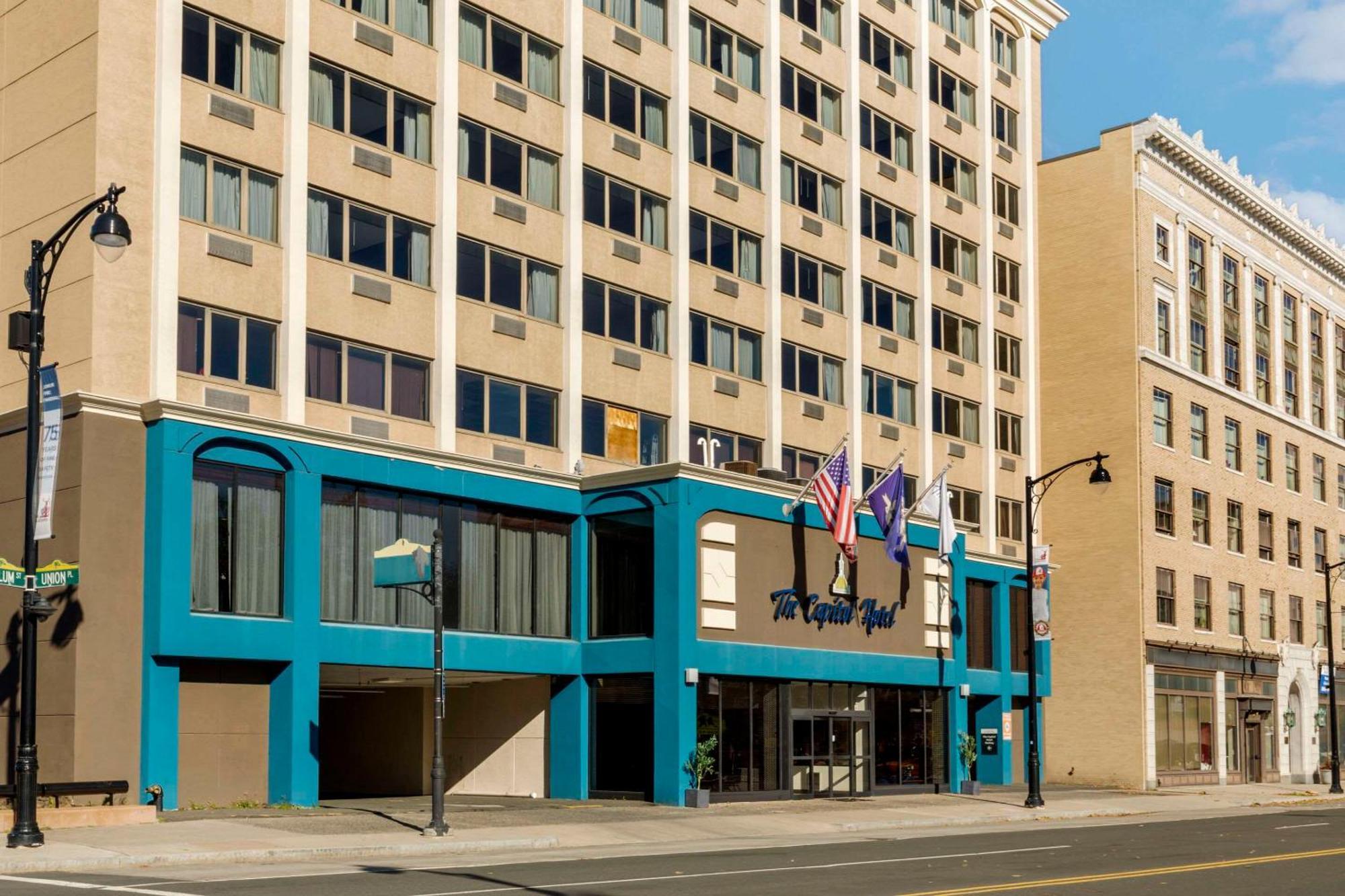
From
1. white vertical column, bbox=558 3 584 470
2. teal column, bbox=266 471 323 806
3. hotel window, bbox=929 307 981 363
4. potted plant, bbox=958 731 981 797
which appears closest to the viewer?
teal column, bbox=266 471 323 806

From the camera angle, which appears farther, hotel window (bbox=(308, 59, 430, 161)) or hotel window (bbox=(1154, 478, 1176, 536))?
hotel window (bbox=(1154, 478, 1176, 536))

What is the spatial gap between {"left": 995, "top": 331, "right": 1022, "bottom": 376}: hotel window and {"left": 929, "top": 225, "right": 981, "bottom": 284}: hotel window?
104 inches

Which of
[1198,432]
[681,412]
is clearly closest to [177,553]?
[681,412]

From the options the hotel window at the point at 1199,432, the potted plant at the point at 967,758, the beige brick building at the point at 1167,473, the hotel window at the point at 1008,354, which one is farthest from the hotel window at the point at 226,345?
the hotel window at the point at 1199,432

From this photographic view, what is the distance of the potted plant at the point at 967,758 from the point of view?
47.2 m

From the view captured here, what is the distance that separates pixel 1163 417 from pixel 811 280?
19922 millimetres

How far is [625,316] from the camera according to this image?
141ft

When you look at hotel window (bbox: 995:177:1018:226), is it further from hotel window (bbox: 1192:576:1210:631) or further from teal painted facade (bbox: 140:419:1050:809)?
teal painted facade (bbox: 140:419:1050:809)

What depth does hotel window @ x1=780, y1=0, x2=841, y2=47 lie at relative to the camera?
4978 cm

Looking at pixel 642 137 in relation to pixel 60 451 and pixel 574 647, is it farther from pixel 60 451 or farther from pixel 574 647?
pixel 60 451

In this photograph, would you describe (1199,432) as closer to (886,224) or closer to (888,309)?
(888,309)

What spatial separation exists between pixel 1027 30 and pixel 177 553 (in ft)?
139

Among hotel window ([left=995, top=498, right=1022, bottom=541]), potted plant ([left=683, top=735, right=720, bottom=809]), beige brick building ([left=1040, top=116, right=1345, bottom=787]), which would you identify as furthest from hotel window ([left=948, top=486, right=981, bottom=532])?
potted plant ([left=683, top=735, right=720, bottom=809])

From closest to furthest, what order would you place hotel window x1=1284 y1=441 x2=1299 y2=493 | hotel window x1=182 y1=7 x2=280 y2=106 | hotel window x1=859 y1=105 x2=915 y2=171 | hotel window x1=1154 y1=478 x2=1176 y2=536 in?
1. hotel window x1=182 y1=7 x2=280 y2=106
2. hotel window x1=859 y1=105 x2=915 y2=171
3. hotel window x1=1154 y1=478 x2=1176 y2=536
4. hotel window x1=1284 y1=441 x2=1299 y2=493
